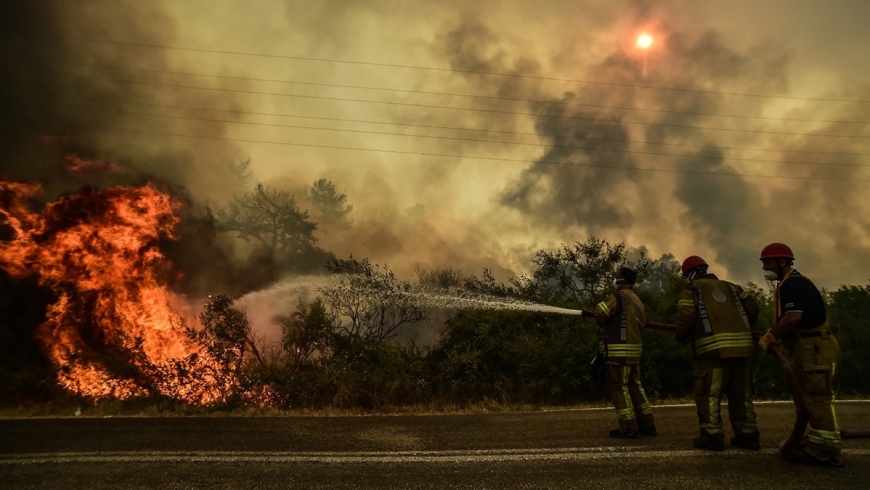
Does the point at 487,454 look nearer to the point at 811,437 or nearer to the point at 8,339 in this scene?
the point at 811,437

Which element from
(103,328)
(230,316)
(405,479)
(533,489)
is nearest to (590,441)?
(533,489)

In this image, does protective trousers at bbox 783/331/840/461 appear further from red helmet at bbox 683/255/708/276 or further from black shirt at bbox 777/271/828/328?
red helmet at bbox 683/255/708/276

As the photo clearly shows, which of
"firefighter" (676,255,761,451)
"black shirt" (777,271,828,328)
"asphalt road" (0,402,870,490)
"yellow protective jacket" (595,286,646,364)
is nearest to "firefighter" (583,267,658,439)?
"yellow protective jacket" (595,286,646,364)

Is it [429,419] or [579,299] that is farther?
[579,299]

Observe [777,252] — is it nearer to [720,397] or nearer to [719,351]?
[719,351]

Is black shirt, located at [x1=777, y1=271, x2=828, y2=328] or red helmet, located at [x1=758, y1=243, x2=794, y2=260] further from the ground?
red helmet, located at [x1=758, y1=243, x2=794, y2=260]

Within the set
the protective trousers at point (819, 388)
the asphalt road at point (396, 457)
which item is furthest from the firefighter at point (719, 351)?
the protective trousers at point (819, 388)

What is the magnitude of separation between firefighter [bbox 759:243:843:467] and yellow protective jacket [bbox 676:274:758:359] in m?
0.35

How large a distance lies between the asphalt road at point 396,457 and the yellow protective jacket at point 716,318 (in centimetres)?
103

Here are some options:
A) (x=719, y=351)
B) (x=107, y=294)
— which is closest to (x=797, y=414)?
(x=719, y=351)

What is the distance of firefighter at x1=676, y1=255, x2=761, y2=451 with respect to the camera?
501 cm

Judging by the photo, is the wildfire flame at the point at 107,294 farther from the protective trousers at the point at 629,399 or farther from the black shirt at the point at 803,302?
the black shirt at the point at 803,302

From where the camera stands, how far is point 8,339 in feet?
38.4

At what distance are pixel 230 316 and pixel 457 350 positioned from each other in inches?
204
